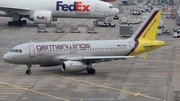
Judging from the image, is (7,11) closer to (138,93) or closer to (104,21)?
(104,21)

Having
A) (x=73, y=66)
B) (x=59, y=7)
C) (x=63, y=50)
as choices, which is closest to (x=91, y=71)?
(x=73, y=66)

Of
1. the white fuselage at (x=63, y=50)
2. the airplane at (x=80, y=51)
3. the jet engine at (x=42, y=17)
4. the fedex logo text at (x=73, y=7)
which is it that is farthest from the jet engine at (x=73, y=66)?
the fedex logo text at (x=73, y=7)

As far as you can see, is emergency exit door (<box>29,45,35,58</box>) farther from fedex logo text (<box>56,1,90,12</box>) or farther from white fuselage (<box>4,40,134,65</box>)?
fedex logo text (<box>56,1,90,12</box>)

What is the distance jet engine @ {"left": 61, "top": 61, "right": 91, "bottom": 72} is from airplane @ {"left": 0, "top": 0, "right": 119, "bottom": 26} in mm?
42884

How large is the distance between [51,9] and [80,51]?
4269 centimetres

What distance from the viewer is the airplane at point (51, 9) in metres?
99.9

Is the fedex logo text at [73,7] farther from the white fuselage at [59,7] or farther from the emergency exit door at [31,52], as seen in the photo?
the emergency exit door at [31,52]

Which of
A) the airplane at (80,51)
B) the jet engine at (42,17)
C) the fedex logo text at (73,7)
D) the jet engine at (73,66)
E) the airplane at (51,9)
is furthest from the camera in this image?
the fedex logo text at (73,7)

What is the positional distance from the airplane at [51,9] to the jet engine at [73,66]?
4288cm

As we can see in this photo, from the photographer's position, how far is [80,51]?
59219 mm

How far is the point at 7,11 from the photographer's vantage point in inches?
3937

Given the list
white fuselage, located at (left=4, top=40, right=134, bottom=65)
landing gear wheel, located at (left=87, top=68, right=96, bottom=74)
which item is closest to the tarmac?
landing gear wheel, located at (left=87, top=68, right=96, bottom=74)

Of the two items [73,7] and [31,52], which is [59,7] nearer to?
[73,7]

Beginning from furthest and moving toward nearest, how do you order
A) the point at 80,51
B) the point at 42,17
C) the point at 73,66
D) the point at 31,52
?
the point at 42,17 < the point at 80,51 < the point at 31,52 < the point at 73,66
